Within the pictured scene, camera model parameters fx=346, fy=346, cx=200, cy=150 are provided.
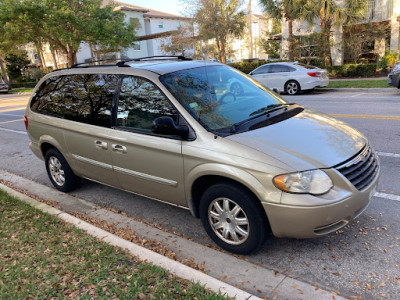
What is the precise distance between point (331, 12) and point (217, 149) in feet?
68.4

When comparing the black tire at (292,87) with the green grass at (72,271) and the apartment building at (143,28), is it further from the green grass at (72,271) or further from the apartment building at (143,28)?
the apartment building at (143,28)

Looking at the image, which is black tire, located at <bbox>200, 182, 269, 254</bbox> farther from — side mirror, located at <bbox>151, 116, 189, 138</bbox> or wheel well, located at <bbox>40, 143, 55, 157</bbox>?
wheel well, located at <bbox>40, 143, 55, 157</bbox>

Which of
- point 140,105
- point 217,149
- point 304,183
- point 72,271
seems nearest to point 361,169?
point 304,183

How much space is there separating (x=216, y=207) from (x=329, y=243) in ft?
3.86

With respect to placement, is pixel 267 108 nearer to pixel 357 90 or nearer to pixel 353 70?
pixel 357 90

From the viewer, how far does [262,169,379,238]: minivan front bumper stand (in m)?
2.78

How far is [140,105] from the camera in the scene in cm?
381

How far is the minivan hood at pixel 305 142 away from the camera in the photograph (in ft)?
9.48

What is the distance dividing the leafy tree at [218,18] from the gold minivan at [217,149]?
2523 centimetres

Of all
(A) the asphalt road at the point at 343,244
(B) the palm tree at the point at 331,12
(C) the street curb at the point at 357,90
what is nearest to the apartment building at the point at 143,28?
(B) the palm tree at the point at 331,12

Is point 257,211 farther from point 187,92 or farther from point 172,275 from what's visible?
point 187,92

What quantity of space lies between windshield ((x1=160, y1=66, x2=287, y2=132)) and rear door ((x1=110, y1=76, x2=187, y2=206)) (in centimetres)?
21

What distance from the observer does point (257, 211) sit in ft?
9.73

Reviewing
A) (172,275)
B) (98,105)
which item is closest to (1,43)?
(98,105)
